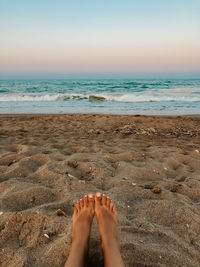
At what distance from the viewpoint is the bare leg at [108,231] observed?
1081 mm

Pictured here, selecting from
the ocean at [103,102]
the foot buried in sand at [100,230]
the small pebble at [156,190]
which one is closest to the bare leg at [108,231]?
the foot buried in sand at [100,230]

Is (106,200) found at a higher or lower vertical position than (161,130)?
higher

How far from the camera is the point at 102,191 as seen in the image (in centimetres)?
200

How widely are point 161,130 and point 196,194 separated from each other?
301cm

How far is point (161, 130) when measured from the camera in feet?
16.0

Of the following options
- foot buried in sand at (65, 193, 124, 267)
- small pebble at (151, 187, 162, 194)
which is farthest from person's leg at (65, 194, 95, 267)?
small pebble at (151, 187, 162, 194)

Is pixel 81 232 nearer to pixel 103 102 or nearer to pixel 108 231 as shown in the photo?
pixel 108 231

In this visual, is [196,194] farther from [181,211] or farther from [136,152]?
[136,152]

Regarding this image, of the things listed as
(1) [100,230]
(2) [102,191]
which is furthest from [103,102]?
(1) [100,230]

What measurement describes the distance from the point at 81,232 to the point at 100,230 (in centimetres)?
13

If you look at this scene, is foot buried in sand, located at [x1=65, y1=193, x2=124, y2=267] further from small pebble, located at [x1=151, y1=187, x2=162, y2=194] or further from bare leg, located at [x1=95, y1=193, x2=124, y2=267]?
small pebble, located at [x1=151, y1=187, x2=162, y2=194]

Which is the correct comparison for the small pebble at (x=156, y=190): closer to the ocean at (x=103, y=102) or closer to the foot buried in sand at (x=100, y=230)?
the foot buried in sand at (x=100, y=230)

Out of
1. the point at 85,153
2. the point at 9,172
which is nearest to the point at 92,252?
the point at 9,172

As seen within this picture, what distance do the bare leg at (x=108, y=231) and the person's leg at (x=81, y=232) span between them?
0.07 metres
